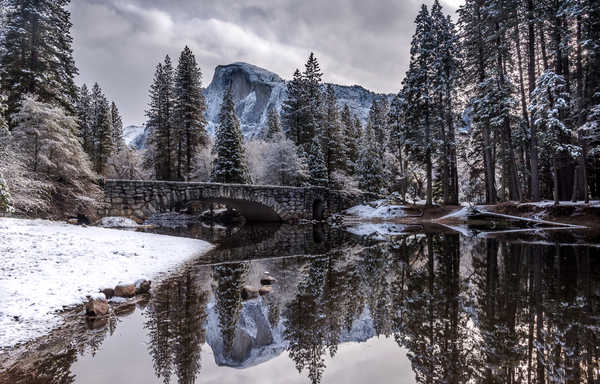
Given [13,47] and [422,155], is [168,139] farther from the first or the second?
[422,155]

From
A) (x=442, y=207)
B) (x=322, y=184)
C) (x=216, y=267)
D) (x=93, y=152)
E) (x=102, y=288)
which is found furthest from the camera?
(x=93, y=152)

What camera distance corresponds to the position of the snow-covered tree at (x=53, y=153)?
1445 cm

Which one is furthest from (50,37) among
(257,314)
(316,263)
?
(257,314)

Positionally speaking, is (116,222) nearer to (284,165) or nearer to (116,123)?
(284,165)

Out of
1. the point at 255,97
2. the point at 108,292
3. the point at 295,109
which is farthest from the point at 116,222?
the point at 255,97

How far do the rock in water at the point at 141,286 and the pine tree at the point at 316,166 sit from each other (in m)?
32.4

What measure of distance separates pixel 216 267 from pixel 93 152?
4239cm

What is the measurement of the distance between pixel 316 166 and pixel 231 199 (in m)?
15.9

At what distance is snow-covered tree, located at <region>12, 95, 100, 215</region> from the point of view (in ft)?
47.4

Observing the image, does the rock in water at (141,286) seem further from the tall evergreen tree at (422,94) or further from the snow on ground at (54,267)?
the tall evergreen tree at (422,94)

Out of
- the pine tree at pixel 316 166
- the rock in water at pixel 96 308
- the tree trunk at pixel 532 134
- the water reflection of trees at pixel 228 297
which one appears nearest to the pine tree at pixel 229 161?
the pine tree at pixel 316 166

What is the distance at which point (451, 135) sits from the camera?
97.9 ft

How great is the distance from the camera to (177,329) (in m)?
4.56

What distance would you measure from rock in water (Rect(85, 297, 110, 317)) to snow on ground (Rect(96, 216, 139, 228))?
559 inches
